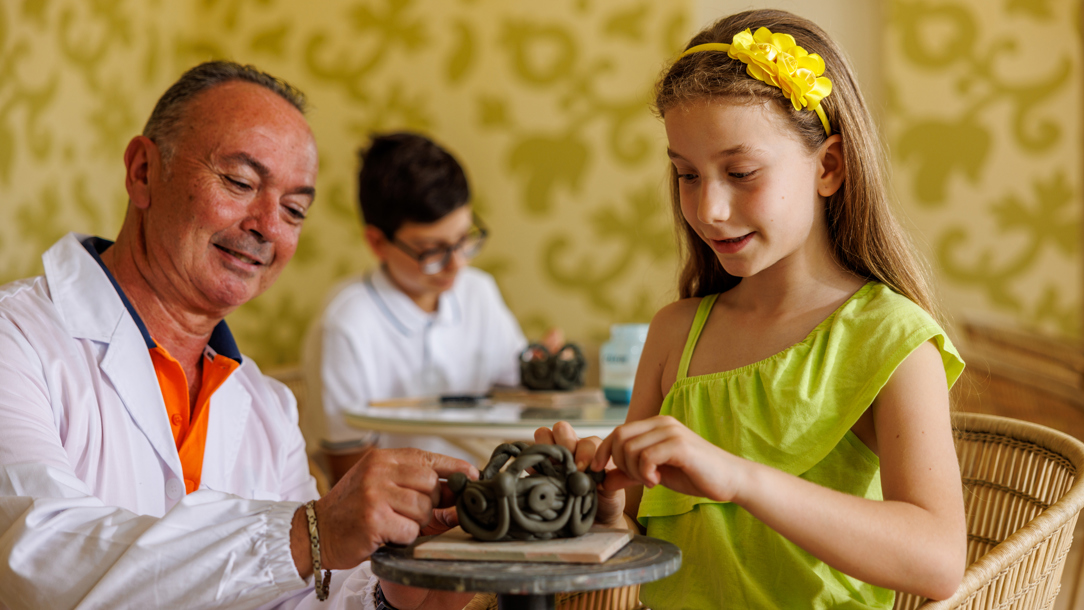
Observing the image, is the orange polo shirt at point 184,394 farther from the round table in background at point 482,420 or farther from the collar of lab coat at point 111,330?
the round table in background at point 482,420

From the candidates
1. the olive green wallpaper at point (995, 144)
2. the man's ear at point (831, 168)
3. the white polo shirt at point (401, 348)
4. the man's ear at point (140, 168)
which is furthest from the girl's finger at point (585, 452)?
the olive green wallpaper at point (995, 144)

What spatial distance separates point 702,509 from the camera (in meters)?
1.23

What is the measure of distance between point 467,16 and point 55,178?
1771 millimetres

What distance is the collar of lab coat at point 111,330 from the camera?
136cm

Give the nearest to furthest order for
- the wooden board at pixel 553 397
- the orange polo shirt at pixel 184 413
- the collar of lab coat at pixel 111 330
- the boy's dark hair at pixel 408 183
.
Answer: the collar of lab coat at pixel 111 330 < the orange polo shirt at pixel 184 413 < the wooden board at pixel 553 397 < the boy's dark hair at pixel 408 183

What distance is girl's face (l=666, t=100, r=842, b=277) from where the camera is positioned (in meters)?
1.13

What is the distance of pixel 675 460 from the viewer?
0.91 meters

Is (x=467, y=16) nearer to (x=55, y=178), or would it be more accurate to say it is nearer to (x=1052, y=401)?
(x=55, y=178)

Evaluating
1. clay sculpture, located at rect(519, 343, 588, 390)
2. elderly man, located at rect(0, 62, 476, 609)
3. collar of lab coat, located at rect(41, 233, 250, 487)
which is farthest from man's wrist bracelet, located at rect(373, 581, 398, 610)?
clay sculpture, located at rect(519, 343, 588, 390)

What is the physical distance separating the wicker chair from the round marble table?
0.39 meters

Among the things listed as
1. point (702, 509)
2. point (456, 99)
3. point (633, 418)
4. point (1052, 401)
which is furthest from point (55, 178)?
point (1052, 401)

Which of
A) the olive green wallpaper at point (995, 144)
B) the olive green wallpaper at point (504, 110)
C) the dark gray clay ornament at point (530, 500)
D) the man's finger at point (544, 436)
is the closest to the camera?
the dark gray clay ornament at point (530, 500)

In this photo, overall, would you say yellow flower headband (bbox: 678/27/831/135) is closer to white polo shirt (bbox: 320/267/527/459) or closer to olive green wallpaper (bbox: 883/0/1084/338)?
white polo shirt (bbox: 320/267/527/459)

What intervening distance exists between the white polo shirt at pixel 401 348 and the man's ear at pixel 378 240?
3.2 inches
